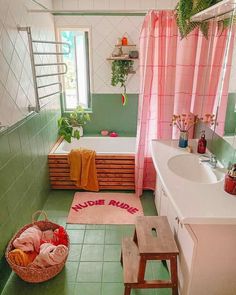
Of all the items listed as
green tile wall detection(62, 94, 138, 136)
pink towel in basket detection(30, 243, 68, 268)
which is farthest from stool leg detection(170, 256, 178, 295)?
green tile wall detection(62, 94, 138, 136)

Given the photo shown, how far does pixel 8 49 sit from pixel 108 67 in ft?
5.92

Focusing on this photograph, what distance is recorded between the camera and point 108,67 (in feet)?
11.5

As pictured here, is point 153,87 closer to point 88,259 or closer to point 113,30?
point 113,30

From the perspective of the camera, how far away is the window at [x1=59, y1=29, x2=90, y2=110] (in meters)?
3.44

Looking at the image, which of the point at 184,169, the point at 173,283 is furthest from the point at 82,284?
the point at 184,169

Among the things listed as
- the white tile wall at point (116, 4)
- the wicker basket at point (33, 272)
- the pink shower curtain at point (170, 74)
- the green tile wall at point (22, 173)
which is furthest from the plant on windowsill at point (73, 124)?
the wicker basket at point (33, 272)

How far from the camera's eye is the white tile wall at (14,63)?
1800 millimetres

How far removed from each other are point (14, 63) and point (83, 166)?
4.55 feet

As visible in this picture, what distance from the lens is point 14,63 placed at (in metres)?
1.98

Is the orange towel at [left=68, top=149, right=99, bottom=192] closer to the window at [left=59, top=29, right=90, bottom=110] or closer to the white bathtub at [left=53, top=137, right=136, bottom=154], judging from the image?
the white bathtub at [left=53, top=137, right=136, bottom=154]

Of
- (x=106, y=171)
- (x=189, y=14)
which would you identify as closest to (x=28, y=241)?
(x=106, y=171)

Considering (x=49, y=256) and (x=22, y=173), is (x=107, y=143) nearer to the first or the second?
(x=22, y=173)

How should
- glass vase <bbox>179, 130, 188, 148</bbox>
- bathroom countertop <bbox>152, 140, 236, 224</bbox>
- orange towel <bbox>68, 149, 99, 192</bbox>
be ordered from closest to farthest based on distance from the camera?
1. bathroom countertop <bbox>152, 140, 236, 224</bbox>
2. glass vase <bbox>179, 130, 188, 148</bbox>
3. orange towel <bbox>68, 149, 99, 192</bbox>

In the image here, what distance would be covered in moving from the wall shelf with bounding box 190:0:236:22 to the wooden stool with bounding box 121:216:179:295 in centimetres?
153
